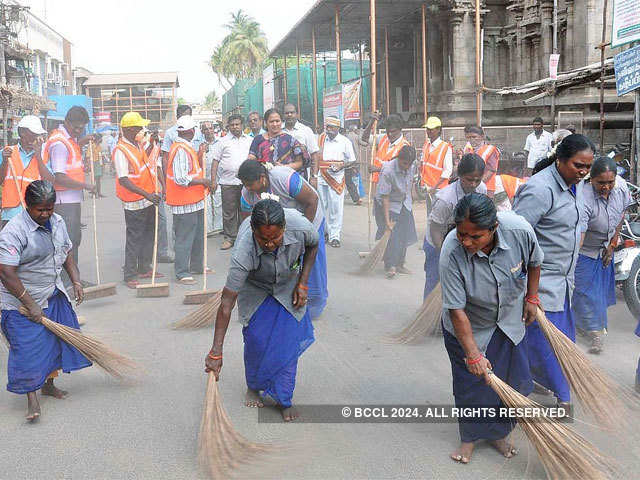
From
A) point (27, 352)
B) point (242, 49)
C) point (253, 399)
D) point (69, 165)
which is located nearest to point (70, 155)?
point (69, 165)

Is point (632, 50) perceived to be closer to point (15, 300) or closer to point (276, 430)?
point (276, 430)

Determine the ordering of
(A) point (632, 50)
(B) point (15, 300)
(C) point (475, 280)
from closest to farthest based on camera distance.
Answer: (C) point (475, 280)
(B) point (15, 300)
(A) point (632, 50)

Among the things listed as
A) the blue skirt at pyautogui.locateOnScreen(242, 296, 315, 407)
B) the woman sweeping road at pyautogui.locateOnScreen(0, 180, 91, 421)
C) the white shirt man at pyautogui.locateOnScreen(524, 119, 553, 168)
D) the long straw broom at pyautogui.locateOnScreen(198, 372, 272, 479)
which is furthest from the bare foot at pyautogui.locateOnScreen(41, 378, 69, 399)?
the white shirt man at pyautogui.locateOnScreen(524, 119, 553, 168)

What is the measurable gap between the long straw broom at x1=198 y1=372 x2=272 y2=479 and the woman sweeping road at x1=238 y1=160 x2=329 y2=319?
185 cm

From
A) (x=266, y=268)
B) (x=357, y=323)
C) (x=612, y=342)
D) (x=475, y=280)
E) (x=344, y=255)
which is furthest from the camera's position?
(x=344, y=255)

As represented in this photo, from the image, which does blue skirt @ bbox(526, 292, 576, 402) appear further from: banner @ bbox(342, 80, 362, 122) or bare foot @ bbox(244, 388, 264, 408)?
banner @ bbox(342, 80, 362, 122)

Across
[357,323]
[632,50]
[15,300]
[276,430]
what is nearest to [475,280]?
[276,430]

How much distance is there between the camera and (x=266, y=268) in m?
4.16

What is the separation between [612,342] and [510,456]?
2467 millimetres

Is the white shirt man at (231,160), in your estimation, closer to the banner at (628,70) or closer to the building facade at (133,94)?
the banner at (628,70)

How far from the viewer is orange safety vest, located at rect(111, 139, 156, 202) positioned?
25.8ft

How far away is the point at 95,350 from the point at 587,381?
2919 mm

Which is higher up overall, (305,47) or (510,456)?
(305,47)

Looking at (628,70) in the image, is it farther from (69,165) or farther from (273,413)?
(273,413)
